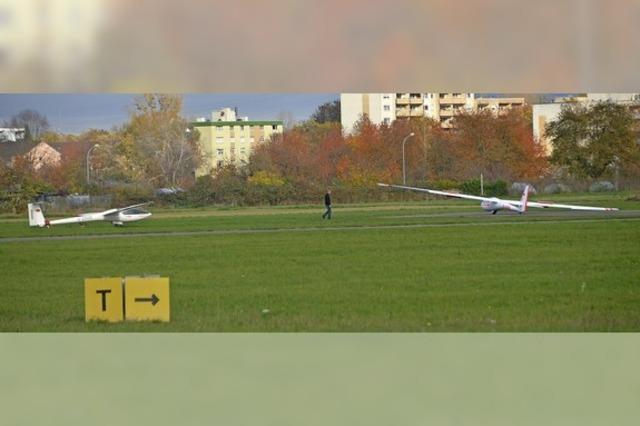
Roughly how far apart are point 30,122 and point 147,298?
9.32 ft

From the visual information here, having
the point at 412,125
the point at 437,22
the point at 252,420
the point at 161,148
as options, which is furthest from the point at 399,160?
the point at 252,420

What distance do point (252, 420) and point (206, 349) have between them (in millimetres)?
4575

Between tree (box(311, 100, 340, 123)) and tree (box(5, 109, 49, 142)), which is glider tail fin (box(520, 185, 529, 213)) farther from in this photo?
tree (box(5, 109, 49, 142))

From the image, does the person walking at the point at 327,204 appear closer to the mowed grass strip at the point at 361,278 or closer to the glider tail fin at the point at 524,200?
the mowed grass strip at the point at 361,278

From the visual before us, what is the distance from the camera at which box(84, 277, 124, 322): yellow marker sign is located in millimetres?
13977

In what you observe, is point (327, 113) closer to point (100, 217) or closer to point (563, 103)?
point (563, 103)

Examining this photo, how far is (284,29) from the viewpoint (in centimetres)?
1212

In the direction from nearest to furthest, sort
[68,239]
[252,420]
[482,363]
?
[252,420]
[482,363]
[68,239]

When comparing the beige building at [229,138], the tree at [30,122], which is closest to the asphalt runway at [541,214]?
the beige building at [229,138]

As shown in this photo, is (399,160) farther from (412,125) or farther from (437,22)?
(437,22)

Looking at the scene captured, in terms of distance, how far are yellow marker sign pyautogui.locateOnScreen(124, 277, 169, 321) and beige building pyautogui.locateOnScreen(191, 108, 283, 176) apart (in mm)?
2374

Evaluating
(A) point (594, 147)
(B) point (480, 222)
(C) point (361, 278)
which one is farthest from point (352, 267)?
(A) point (594, 147)

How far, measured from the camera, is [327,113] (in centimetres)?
1516

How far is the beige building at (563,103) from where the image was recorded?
49.5ft
